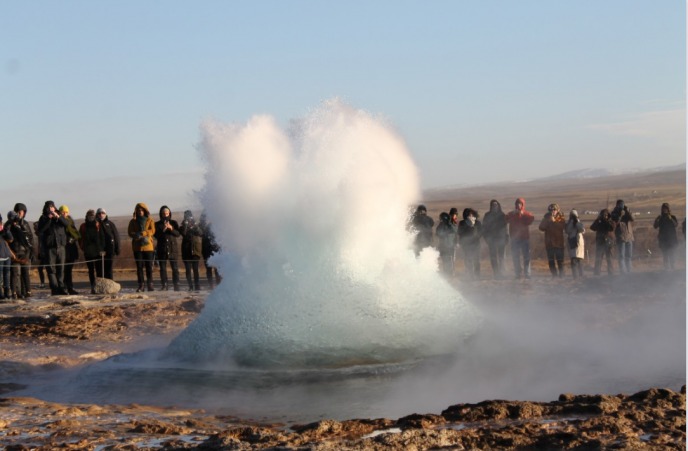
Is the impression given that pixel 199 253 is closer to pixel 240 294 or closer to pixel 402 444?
pixel 240 294

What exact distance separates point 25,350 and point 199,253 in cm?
435

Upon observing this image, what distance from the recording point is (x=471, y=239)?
47.1 ft

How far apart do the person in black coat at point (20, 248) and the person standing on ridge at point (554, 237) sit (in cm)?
815

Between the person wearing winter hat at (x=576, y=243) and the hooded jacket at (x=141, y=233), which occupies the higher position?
the hooded jacket at (x=141, y=233)

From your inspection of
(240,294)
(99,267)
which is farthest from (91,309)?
(240,294)

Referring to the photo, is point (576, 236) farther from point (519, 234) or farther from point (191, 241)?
point (191, 241)

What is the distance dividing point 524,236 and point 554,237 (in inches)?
20.2

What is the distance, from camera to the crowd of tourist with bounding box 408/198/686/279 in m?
13.7

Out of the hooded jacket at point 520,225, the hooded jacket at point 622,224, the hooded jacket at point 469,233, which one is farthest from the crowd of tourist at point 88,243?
the hooded jacket at point 622,224

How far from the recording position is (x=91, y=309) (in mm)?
12383

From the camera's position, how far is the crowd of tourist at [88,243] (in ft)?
44.8

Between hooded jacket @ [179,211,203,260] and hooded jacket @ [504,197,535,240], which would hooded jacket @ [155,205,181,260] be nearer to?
hooded jacket @ [179,211,203,260]

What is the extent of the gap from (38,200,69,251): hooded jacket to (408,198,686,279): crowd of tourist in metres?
5.59

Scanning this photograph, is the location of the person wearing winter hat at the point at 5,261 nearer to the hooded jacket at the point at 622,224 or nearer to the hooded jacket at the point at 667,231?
the hooded jacket at the point at 622,224
